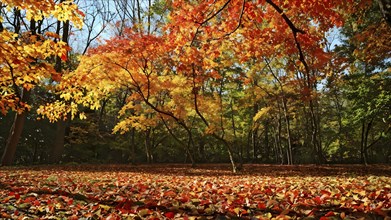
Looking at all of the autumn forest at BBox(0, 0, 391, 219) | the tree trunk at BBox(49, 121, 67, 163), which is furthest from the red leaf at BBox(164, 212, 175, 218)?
the tree trunk at BBox(49, 121, 67, 163)

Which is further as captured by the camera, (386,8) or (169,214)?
(169,214)

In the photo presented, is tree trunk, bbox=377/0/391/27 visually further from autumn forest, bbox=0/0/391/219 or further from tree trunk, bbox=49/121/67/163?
tree trunk, bbox=49/121/67/163

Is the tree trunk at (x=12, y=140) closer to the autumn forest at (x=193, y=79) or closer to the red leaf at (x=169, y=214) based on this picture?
the autumn forest at (x=193, y=79)

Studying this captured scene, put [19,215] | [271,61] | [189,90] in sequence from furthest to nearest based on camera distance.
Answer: [271,61], [189,90], [19,215]

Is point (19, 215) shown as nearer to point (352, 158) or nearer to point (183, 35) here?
point (183, 35)

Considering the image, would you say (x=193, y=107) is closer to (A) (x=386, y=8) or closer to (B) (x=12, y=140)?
(B) (x=12, y=140)

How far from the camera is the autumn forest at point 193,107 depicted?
3918 mm

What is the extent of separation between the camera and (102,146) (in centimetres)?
2359

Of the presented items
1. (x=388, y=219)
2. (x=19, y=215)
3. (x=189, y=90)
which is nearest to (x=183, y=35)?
(x=19, y=215)

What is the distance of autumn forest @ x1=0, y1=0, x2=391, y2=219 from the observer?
154 inches

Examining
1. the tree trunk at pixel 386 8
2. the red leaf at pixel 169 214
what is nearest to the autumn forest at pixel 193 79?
the tree trunk at pixel 386 8

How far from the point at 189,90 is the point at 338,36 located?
46.4 feet

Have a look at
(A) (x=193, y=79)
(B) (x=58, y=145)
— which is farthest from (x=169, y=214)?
(B) (x=58, y=145)

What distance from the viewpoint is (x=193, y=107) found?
614 inches
